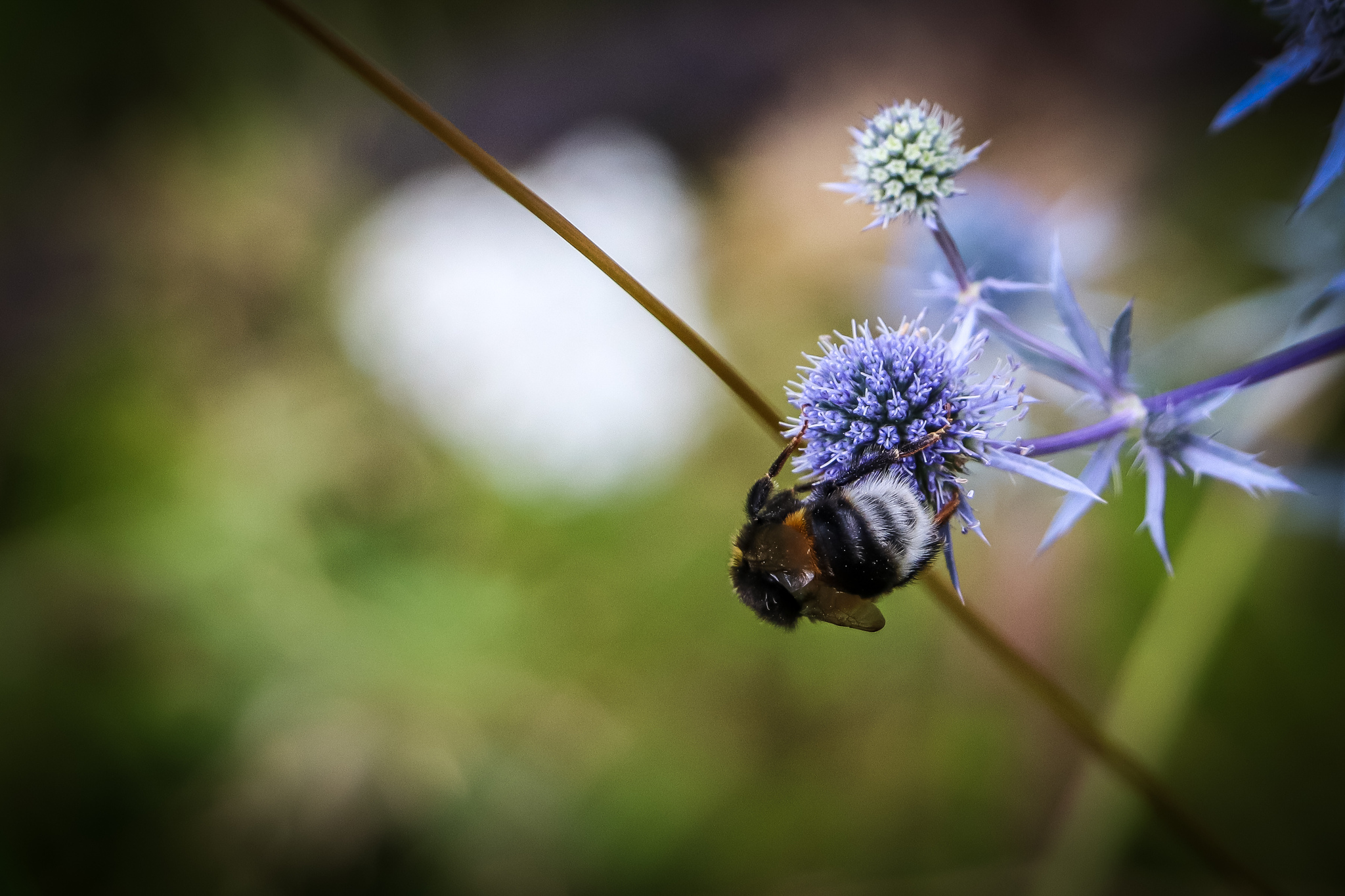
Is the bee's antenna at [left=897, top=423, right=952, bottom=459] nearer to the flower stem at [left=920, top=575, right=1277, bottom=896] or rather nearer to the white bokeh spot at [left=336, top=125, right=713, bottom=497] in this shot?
the flower stem at [left=920, top=575, right=1277, bottom=896]

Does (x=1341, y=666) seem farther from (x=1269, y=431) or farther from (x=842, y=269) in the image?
(x=842, y=269)

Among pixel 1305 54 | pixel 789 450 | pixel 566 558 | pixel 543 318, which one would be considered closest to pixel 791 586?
pixel 789 450

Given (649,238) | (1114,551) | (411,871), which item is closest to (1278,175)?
(1114,551)

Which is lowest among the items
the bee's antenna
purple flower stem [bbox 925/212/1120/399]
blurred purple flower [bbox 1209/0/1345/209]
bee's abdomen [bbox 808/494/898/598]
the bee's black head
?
the bee's black head

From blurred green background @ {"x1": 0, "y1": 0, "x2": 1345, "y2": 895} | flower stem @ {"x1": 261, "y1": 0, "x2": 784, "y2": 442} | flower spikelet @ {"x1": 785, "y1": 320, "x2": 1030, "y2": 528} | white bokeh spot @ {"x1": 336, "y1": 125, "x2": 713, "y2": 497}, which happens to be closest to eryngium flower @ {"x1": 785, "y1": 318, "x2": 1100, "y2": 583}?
flower spikelet @ {"x1": 785, "y1": 320, "x2": 1030, "y2": 528}

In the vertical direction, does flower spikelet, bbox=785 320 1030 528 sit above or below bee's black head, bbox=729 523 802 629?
above

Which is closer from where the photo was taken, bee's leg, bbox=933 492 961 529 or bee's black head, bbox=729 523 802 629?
bee's leg, bbox=933 492 961 529

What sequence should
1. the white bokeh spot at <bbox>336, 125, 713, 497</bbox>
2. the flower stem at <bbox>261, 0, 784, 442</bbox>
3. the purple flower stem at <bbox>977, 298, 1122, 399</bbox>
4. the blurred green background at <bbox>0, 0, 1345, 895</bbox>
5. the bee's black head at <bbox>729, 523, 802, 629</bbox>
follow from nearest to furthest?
the flower stem at <bbox>261, 0, 784, 442</bbox> → the purple flower stem at <bbox>977, 298, 1122, 399</bbox> → the bee's black head at <bbox>729, 523, 802, 629</bbox> → the blurred green background at <bbox>0, 0, 1345, 895</bbox> → the white bokeh spot at <bbox>336, 125, 713, 497</bbox>

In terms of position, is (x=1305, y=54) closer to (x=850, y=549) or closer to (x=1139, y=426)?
(x=1139, y=426)
